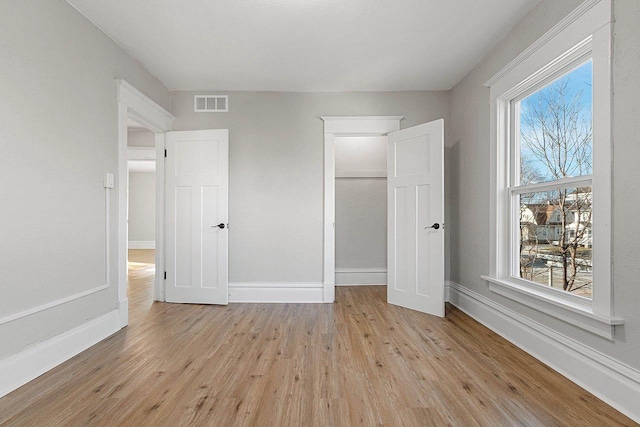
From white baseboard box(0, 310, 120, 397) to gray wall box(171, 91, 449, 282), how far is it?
5.58 feet

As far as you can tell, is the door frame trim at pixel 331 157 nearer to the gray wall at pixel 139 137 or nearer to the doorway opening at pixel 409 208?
the doorway opening at pixel 409 208

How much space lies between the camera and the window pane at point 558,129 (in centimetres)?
212

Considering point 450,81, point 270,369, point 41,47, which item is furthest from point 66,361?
point 450,81

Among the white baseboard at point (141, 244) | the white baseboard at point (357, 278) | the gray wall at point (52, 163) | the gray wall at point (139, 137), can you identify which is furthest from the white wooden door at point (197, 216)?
the white baseboard at point (141, 244)

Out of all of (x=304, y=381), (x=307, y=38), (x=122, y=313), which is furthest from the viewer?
(x=122, y=313)

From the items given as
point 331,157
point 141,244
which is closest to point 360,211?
point 331,157

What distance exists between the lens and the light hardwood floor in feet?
5.49

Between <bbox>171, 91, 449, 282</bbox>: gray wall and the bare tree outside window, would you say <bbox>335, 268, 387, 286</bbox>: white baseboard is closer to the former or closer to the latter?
<bbox>171, 91, 449, 282</bbox>: gray wall

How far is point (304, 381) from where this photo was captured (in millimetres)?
Result: 2033

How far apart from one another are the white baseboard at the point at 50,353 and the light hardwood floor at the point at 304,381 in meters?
0.07

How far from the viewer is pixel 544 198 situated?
8.17ft

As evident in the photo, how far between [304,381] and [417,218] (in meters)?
2.21

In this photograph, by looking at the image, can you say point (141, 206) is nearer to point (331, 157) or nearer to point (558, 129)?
point (331, 157)

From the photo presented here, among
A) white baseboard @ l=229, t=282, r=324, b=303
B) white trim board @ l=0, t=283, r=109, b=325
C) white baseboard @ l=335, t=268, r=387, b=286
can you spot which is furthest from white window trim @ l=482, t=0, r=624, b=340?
white trim board @ l=0, t=283, r=109, b=325
